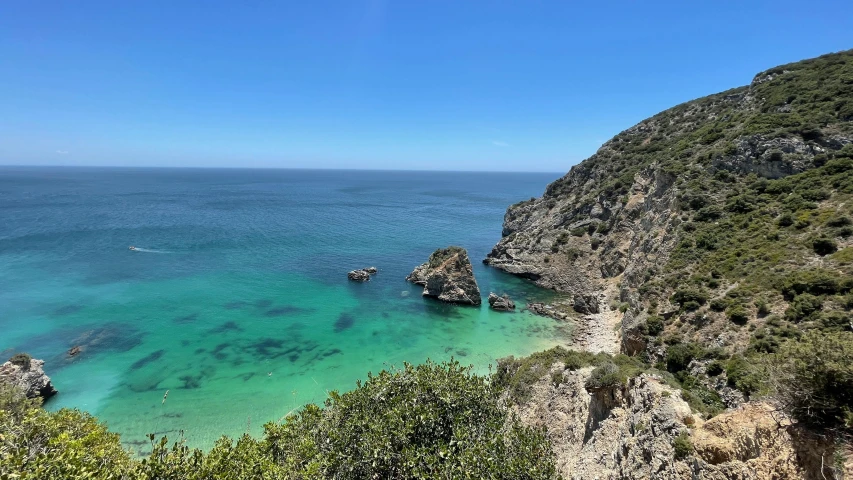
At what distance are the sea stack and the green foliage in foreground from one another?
14.5 m

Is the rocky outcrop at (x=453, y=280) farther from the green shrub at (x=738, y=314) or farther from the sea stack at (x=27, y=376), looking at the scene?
the sea stack at (x=27, y=376)

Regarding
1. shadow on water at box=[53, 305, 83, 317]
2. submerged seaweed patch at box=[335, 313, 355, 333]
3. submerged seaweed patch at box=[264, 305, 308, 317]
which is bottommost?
submerged seaweed patch at box=[335, 313, 355, 333]

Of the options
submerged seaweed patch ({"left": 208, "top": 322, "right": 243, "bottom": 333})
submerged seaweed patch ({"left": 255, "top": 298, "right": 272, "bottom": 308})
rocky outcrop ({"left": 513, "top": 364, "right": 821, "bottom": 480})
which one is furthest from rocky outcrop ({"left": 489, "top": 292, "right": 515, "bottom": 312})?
submerged seaweed patch ({"left": 208, "top": 322, "right": 243, "bottom": 333})

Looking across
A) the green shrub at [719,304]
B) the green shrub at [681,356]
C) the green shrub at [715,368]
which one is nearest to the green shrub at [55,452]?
the green shrub at [715,368]

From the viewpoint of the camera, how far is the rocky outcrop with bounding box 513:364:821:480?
9438 millimetres

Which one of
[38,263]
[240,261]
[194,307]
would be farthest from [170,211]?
[194,307]

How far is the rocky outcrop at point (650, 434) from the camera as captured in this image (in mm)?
9438

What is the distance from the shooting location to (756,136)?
3728cm

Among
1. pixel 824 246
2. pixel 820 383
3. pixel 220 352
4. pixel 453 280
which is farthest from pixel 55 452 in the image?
pixel 453 280

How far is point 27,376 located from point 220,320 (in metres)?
16.0

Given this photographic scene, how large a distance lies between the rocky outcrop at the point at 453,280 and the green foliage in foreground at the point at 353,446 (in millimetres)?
32210

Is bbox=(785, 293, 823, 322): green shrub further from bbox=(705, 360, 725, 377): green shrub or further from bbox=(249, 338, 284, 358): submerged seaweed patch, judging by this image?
bbox=(249, 338, 284, 358): submerged seaweed patch

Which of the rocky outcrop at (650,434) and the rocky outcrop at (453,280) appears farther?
the rocky outcrop at (453,280)

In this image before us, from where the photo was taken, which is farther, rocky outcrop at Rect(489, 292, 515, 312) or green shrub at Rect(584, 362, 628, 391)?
rocky outcrop at Rect(489, 292, 515, 312)
